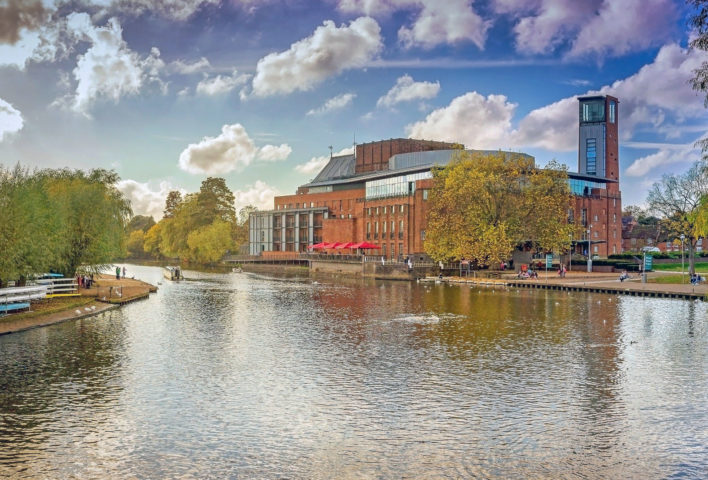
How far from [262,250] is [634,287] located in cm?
11856

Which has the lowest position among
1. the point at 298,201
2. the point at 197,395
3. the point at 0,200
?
the point at 197,395

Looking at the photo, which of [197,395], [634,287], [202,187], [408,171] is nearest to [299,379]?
[197,395]

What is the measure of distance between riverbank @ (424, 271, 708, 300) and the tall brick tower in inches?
2911

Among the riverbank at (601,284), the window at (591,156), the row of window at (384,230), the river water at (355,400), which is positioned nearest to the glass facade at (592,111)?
the window at (591,156)

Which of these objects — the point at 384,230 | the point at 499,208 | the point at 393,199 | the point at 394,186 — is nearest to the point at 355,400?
the point at 499,208

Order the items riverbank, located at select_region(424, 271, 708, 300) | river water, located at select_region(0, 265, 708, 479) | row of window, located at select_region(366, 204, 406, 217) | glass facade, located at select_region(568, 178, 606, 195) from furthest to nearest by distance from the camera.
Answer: glass facade, located at select_region(568, 178, 606, 195), row of window, located at select_region(366, 204, 406, 217), riverbank, located at select_region(424, 271, 708, 300), river water, located at select_region(0, 265, 708, 479)

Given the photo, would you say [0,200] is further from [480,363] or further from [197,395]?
[480,363]

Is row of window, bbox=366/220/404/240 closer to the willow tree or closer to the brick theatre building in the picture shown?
the brick theatre building

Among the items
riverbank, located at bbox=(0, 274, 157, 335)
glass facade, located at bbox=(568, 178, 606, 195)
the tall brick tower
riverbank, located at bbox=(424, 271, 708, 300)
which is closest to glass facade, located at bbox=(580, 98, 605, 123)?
the tall brick tower

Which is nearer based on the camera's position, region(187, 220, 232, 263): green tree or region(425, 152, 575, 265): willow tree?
region(425, 152, 575, 265): willow tree

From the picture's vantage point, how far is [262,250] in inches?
6806

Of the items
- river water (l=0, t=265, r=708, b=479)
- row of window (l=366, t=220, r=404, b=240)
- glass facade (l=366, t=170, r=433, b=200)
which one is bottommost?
river water (l=0, t=265, r=708, b=479)

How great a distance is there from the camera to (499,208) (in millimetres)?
87875

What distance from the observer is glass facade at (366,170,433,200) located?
12425 cm
